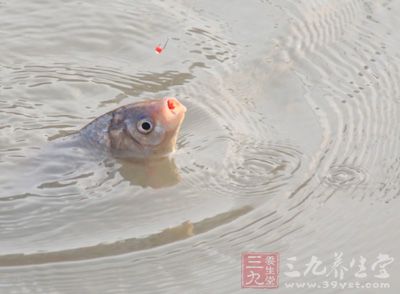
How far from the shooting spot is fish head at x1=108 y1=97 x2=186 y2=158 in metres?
4.79

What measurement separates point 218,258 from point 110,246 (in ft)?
1.58

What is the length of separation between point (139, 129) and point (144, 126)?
3 centimetres

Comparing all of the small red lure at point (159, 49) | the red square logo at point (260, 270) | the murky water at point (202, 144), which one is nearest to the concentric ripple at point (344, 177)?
the murky water at point (202, 144)

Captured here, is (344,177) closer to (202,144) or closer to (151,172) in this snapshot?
(202,144)

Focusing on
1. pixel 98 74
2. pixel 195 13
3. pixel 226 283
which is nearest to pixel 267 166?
pixel 226 283

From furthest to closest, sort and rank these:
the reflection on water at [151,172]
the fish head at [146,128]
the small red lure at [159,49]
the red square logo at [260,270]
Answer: the small red lure at [159,49], the reflection on water at [151,172], the fish head at [146,128], the red square logo at [260,270]

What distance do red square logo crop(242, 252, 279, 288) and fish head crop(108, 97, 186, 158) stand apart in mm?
864

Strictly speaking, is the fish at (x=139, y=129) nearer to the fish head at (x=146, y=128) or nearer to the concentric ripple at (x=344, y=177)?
the fish head at (x=146, y=128)

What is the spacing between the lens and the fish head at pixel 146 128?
479 cm

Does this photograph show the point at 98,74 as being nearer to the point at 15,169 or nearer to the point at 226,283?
the point at 15,169

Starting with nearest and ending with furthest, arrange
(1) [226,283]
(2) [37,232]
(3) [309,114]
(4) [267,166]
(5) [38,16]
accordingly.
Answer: (1) [226,283] < (2) [37,232] < (4) [267,166] < (3) [309,114] < (5) [38,16]

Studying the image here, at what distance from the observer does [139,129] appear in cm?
488

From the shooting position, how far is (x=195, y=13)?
6.49 metres

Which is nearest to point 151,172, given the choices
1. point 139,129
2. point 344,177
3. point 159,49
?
point 139,129
